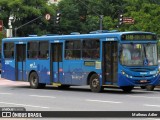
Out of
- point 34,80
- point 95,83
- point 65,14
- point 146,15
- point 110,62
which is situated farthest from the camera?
point 65,14

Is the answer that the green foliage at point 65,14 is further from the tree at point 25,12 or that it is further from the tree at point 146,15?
the tree at point 146,15

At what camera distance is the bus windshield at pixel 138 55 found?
23.2m

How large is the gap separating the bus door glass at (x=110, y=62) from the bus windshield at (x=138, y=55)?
440 mm

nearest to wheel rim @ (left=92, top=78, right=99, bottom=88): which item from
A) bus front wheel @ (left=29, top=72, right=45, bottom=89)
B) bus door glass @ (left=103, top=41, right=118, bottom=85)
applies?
bus door glass @ (left=103, top=41, right=118, bottom=85)

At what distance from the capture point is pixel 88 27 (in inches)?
3297

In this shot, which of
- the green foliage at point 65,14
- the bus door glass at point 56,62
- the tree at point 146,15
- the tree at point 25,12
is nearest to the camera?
the bus door glass at point 56,62

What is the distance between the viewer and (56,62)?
2711 cm

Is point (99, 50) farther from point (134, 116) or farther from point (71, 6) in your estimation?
point (71, 6)

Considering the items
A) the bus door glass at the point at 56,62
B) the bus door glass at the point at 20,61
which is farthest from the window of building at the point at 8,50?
the bus door glass at the point at 56,62

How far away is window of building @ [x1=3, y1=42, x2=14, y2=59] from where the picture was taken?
30328 millimetres

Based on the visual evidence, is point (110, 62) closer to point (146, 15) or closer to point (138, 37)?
point (138, 37)

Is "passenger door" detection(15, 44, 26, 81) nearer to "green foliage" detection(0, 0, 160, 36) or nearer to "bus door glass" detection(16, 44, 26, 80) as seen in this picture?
"bus door glass" detection(16, 44, 26, 80)

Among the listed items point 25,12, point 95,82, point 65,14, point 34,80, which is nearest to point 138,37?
point 95,82

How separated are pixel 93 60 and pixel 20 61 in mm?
6612
